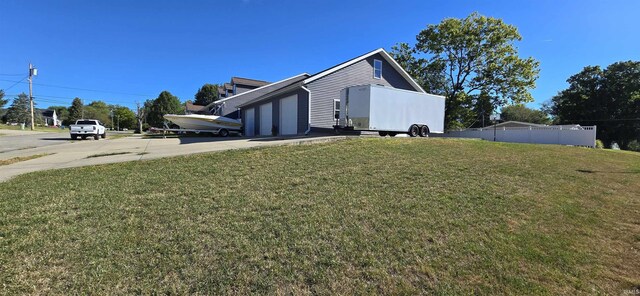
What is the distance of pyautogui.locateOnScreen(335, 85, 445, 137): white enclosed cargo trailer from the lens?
1330cm

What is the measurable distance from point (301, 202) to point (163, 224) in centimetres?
186

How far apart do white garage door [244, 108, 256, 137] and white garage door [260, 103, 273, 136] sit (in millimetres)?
1793

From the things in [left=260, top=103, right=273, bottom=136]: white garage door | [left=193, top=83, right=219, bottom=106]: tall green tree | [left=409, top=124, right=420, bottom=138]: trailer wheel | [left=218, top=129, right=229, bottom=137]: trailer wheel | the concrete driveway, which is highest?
[left=193, top=83, right=219, bottom=106]: tall green tree

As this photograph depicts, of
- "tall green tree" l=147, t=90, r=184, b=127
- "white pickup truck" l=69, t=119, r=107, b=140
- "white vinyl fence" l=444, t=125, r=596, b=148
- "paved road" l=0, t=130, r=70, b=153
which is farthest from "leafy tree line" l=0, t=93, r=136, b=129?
"white vinyl fence" l=444, t=125, r=596, b=148

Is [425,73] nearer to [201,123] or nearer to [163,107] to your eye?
[201,123]

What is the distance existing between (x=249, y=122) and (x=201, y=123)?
3.84 metres

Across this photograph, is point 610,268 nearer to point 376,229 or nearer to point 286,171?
point 376,229

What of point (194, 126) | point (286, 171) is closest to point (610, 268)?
point (286, 171)

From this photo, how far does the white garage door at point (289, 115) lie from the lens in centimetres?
1760

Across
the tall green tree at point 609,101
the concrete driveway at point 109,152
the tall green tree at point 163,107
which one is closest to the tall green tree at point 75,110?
the tall green tree at point 163,107

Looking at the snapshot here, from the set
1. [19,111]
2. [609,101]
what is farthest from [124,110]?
[609,101]

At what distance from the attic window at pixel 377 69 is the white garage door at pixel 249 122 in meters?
9.53

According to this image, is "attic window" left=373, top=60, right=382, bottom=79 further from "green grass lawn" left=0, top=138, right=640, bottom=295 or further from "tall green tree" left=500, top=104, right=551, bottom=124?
"tall green tree" left=500, top=104, right=551, bottom=124

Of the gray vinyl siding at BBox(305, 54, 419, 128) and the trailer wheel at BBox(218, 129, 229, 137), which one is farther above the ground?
the gray vinyl siding at BBox(305, 54, 419, 128)
